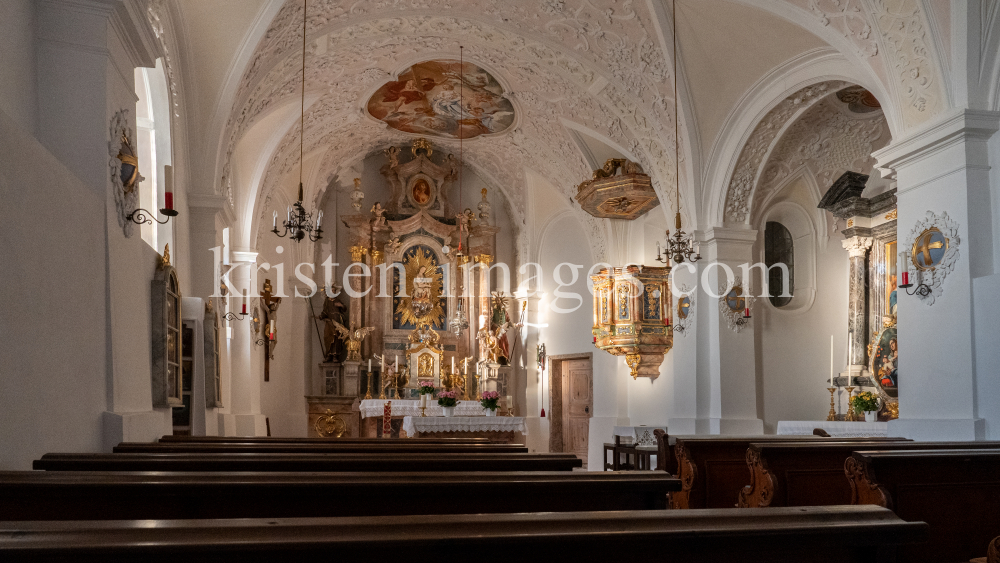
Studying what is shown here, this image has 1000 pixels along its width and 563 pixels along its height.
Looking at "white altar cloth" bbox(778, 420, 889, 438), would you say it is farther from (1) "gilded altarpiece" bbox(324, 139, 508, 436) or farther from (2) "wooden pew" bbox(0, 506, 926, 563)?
(1) "gilded altarpiece" bbox(324, 139, 508, 436)

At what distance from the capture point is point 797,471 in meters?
5.76

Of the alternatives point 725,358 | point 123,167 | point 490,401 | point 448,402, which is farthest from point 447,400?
point 123,167

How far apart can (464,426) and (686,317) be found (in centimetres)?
436

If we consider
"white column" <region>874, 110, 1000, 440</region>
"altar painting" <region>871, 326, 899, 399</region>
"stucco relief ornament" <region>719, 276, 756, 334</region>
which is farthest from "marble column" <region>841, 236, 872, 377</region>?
"white column" <region>874, 110, 1000, 440</region>

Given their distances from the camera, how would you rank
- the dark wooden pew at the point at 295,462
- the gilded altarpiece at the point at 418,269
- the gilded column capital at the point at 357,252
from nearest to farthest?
the dark wooden pew at the point at 295,462
the gilded column capital at the point at 357,252
the gilded altarpiece at the point at 418,269

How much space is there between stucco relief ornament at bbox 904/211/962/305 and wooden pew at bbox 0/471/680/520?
15.7 feet

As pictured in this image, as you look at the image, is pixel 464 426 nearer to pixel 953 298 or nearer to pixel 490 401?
pixel 490 401

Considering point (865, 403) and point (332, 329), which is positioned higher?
point (332, 329)

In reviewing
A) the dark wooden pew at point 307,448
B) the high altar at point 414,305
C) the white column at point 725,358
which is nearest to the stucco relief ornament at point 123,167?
the dark wooden pew at point 307,448

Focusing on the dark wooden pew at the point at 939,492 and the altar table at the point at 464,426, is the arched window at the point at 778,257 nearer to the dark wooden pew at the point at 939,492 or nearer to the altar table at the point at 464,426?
the altar table at the point at 464,426

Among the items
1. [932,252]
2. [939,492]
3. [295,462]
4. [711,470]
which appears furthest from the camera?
[932,252]

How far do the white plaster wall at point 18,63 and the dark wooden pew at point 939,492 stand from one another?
519 centimetres

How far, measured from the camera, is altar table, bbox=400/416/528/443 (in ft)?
44.7

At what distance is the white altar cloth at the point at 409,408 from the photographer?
52.8 feet
